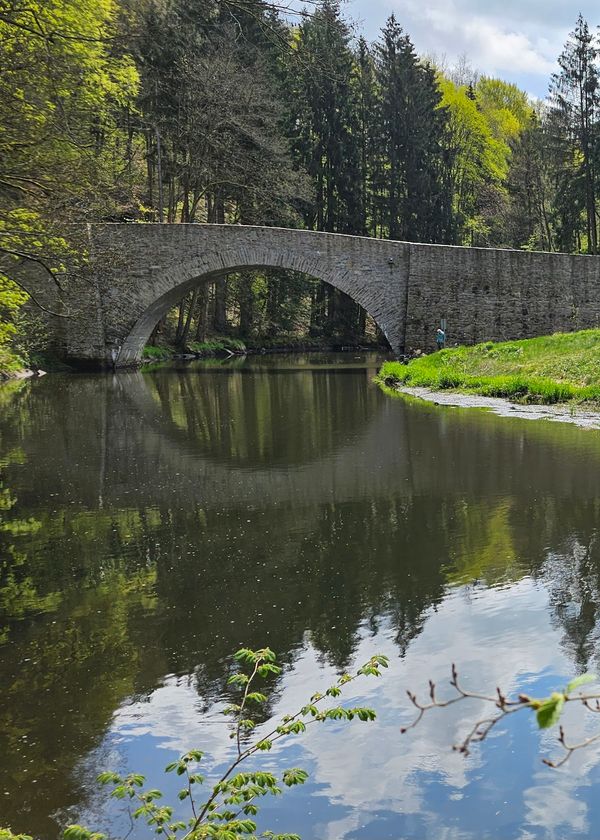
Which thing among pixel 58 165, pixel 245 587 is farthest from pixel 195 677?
pixel 58 165

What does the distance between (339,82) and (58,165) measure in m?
3.80

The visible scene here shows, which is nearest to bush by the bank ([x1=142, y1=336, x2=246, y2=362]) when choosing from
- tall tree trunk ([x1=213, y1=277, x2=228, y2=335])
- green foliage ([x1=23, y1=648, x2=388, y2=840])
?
tall tree trunk ([x1=213, y1=277, x2=228, y2=335])

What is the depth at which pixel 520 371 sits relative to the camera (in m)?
16.1

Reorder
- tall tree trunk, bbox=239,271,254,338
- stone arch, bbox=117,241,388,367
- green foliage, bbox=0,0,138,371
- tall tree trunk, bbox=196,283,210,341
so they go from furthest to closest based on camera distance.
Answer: tall tree trunk, bbox=239,271,254,338, tall tree trunk, bbox=196,283,210,341, stone arch, bbox=117,241,388,367, green foliage, bbox=0,0,138,371

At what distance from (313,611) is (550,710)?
12.2 feet

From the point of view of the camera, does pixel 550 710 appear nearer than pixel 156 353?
Yes

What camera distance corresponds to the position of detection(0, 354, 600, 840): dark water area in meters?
3.00

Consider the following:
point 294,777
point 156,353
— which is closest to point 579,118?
point 156,353

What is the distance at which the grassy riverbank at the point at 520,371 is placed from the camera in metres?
13.8

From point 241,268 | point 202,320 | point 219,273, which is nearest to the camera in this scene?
point 241,268

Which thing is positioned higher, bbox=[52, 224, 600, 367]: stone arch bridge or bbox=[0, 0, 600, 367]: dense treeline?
bbox=[0, 0, 600, 367]: dense treeline

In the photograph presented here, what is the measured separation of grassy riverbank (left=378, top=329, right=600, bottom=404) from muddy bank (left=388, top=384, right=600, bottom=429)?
14.2 inches

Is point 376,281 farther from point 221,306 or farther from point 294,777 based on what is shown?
point 294,777

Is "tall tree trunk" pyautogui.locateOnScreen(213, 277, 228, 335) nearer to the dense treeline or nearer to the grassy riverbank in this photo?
the dense treeline
